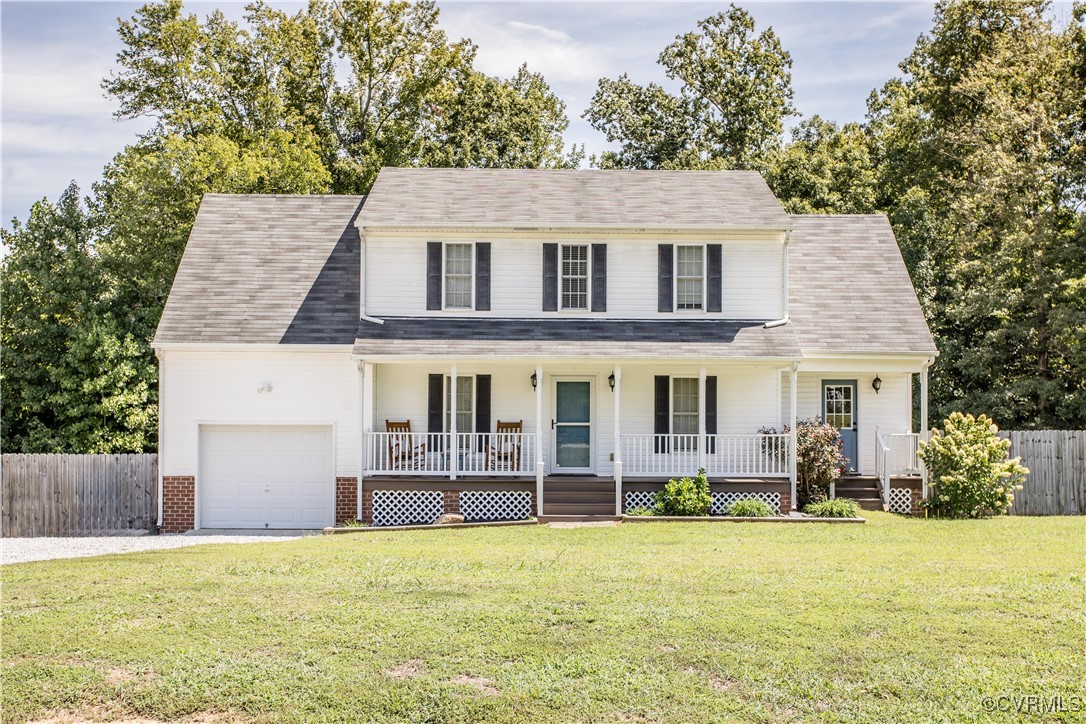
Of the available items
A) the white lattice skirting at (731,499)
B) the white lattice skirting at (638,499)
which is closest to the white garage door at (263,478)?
the white lattice skirting at (638,499)

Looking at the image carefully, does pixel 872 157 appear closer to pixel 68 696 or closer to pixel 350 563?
pixel 350 563

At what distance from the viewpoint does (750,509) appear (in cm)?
1881

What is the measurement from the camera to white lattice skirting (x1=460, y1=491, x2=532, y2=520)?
786 inches

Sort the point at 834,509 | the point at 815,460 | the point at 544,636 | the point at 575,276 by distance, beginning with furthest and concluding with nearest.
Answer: the point at 575,276
the point at 815,460
the point at 834,509
the point at 544,636

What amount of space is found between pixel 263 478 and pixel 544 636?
42.3ft

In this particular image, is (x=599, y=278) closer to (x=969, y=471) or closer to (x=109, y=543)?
(x=969, y=471)

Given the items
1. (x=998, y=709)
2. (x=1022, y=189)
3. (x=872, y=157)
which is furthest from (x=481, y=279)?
(x=872, y=157)

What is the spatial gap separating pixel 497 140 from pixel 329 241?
644 inches

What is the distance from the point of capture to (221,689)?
826 centimetres

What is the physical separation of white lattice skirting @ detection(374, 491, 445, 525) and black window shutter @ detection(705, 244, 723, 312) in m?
6.95

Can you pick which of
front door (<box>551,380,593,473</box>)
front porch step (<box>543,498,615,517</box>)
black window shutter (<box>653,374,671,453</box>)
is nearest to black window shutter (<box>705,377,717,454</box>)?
black window shutter (<box>653,374,671,453</box>)

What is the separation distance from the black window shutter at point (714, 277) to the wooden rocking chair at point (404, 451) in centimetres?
672

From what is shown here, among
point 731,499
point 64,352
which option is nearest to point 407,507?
point 731,499

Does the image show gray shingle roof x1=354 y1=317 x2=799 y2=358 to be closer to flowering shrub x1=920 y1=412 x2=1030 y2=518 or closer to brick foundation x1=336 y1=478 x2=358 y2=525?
brick foundation x1=336 y1=478 x2=358 y2=525
